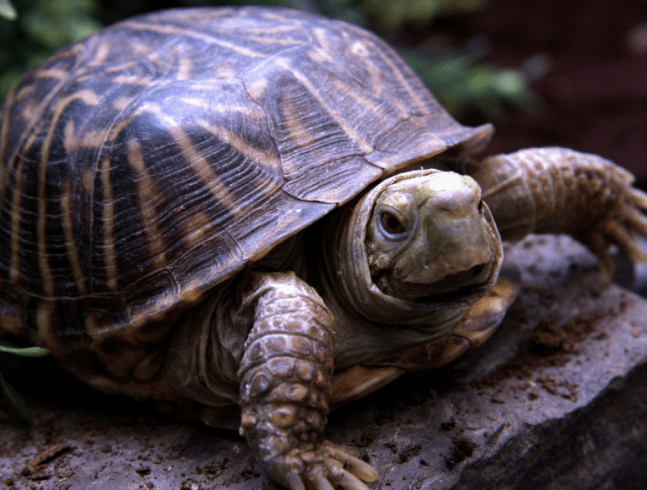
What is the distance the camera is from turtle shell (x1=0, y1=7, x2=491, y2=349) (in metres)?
1.83

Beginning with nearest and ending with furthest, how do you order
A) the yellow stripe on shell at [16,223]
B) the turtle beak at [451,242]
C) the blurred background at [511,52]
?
the turtle beak at [451,242] → the yellow stripe on shell at [16,223] → the blurred background at [511,52]

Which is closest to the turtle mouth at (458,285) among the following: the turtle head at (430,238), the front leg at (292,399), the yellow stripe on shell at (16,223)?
the turtle head at (430,238)

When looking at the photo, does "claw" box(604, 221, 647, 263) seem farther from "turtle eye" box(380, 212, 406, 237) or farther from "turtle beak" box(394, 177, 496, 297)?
"turtle eye" box(380, 212, 406, 237)

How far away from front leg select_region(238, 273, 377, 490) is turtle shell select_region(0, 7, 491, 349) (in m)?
0.26

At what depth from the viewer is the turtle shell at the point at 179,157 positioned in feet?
6.01

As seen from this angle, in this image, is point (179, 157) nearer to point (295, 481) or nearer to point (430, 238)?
point (430, 238)

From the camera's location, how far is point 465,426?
1.88 m

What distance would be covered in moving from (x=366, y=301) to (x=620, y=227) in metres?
1.65

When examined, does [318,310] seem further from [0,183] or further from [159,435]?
[0,183]

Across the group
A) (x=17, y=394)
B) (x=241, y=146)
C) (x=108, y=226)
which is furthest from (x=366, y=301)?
(x=17, y=394)

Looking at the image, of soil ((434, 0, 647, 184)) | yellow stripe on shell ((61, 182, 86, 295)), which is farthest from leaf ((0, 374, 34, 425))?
soil ((434, 0, 647, 184))

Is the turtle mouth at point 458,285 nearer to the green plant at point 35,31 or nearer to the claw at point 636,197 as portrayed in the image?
the claw at point 636,197

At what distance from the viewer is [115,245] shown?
6.37 ft

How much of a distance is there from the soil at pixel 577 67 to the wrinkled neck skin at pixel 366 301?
3.33 m
